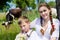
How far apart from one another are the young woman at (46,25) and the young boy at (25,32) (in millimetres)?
48

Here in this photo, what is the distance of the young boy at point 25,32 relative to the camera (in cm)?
420

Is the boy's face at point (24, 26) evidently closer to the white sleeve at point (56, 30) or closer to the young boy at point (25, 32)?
the young boy at point (25, 32)

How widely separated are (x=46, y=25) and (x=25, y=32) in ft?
0.79

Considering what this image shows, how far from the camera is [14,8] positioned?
4.21 metres

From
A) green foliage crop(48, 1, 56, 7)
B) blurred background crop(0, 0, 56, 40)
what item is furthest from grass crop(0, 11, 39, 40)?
green foliage crop(48, 1, 56, 7)

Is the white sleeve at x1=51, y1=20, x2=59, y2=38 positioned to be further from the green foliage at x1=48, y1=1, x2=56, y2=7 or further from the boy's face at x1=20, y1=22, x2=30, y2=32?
the boy's face at x1=20, y1=22, x2=30, y2=32

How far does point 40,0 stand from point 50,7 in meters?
0.13

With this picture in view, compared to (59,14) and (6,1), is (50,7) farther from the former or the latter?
(6,1)

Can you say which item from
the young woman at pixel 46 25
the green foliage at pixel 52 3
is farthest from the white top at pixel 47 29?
the green foliage at pixel 52 3

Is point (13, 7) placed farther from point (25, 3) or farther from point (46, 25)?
point (46, 25)

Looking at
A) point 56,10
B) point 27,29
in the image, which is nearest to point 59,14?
point 56,10

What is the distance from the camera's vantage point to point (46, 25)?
424 cm

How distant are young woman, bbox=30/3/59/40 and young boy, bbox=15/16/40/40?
0.05 m

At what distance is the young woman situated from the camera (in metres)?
4.21
